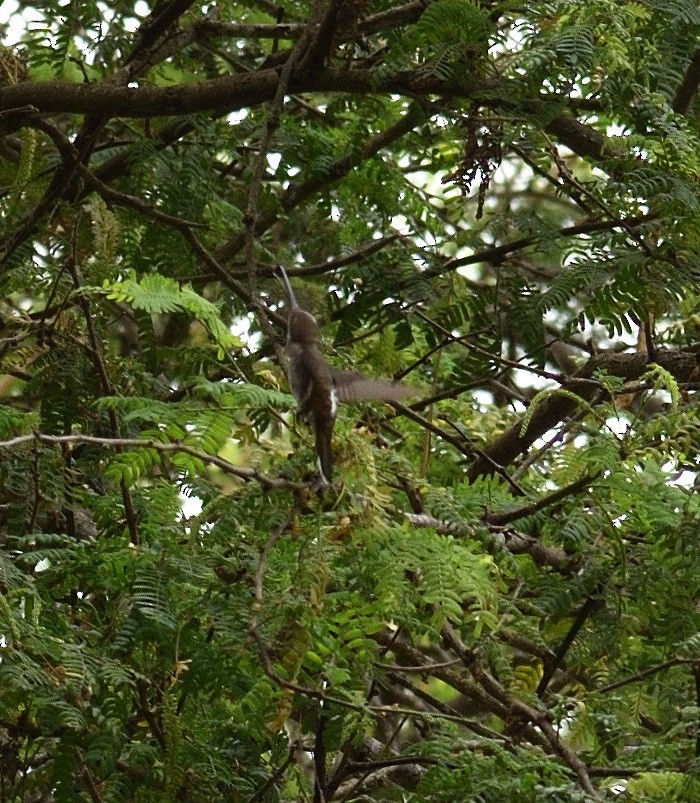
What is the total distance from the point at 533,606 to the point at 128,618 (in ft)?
3.43

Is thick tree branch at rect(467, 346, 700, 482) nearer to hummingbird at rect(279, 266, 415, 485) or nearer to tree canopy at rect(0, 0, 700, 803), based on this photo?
tree canopy at rect(0, 0, 700, 803)

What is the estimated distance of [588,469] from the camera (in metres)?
3.03

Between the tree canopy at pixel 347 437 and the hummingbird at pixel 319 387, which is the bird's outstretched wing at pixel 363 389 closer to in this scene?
the hummingbird at pixel 319 387

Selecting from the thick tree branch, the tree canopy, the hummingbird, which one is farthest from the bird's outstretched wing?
the thick tree branch

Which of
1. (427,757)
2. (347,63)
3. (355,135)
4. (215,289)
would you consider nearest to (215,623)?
(427,757)

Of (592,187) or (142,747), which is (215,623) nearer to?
(142,747)

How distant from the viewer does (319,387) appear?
289cm

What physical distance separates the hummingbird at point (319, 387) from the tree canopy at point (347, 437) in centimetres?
5

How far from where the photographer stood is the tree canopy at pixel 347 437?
8.91 ft

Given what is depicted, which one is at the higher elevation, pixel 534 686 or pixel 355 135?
pixel 355 135

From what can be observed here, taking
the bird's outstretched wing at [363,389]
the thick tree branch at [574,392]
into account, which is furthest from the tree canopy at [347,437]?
the bird's outstretched wing at [363,389]

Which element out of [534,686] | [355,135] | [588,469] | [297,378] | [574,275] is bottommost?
[534,686]

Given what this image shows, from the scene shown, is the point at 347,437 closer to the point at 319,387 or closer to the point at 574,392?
the point at 319,387

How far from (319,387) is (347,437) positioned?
0.21 meters
